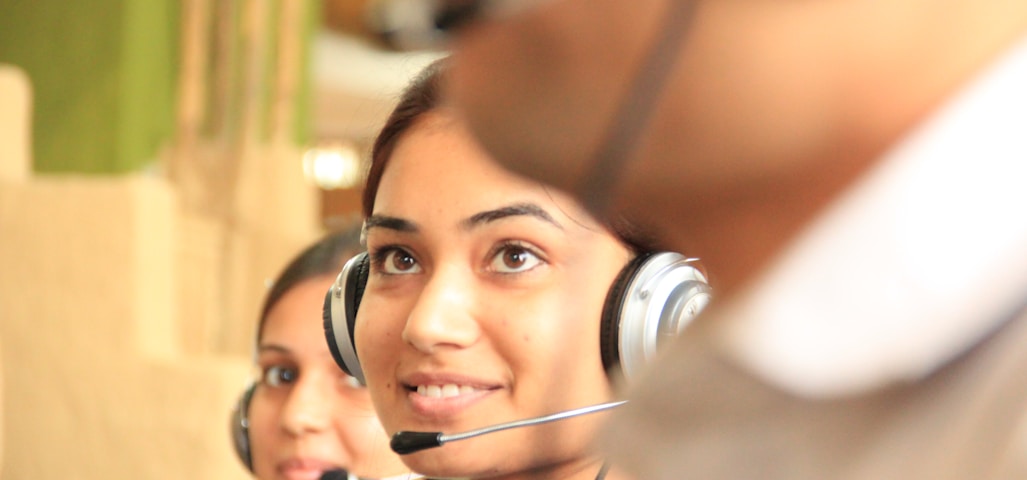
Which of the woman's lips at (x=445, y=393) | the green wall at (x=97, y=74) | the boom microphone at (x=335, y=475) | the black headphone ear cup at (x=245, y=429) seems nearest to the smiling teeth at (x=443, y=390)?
the woman's lips at (x=445, y=393)

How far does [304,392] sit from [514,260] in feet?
1.13

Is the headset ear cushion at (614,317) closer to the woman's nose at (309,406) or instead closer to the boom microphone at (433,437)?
the boom microphone at (433,437)

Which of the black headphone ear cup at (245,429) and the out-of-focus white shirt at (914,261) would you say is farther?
the black headphone ear cup at (245,429)

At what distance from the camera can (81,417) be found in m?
1.16

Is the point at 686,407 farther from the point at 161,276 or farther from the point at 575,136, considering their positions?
the point at 161,276

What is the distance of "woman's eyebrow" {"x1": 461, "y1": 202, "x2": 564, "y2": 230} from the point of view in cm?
41

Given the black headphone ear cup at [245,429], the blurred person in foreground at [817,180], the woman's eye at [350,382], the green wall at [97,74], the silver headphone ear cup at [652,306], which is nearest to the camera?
the blurred person in foreground at [817,180]

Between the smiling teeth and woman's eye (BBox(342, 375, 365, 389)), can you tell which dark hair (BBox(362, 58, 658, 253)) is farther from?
woman's eye (BBox(342, 375, 365, 389))

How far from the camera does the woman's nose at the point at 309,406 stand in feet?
2.27

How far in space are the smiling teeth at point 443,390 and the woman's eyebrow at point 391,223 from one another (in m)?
0.06

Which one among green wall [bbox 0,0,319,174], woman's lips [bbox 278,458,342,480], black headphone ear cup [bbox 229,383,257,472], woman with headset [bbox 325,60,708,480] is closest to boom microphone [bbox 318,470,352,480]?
woman's lips [bbox 278,458,342,480]

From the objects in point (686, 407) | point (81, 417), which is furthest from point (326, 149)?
point (686, 407)

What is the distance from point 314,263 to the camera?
0.71 metres

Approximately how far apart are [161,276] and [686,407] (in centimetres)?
129
